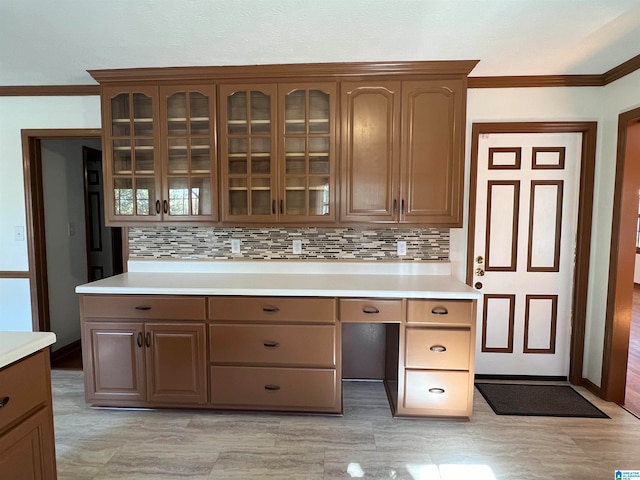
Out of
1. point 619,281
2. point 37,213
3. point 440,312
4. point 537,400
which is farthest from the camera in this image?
point 37,213

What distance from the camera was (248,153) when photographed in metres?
2.38

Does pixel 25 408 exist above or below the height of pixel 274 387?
above

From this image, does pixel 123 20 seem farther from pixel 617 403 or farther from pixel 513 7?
pixel 617 403

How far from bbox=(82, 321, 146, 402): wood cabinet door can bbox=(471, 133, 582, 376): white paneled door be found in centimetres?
252

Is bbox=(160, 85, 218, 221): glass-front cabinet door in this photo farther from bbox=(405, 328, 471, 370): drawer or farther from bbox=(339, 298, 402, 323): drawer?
bbox=(405, 328, 471, 370): drawer

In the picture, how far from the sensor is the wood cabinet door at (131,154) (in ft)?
7.80

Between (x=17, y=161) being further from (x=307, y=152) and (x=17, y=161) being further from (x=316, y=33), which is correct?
(x=316, y=33)

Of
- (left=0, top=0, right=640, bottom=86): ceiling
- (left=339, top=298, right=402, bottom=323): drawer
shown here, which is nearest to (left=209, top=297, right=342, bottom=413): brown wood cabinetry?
(left=339, top=298, right=402, bottom=323): drawer

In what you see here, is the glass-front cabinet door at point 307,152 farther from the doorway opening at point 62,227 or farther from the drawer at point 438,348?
the doorway opening at point 62,227

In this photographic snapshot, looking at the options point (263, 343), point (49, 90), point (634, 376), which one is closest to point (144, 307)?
point (263, 343)

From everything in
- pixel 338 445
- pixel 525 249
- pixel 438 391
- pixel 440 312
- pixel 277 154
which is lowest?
pixel 338 445

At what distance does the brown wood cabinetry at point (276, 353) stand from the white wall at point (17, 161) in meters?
1.93

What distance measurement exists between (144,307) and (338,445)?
1471mm

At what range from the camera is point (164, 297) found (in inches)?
85.1
